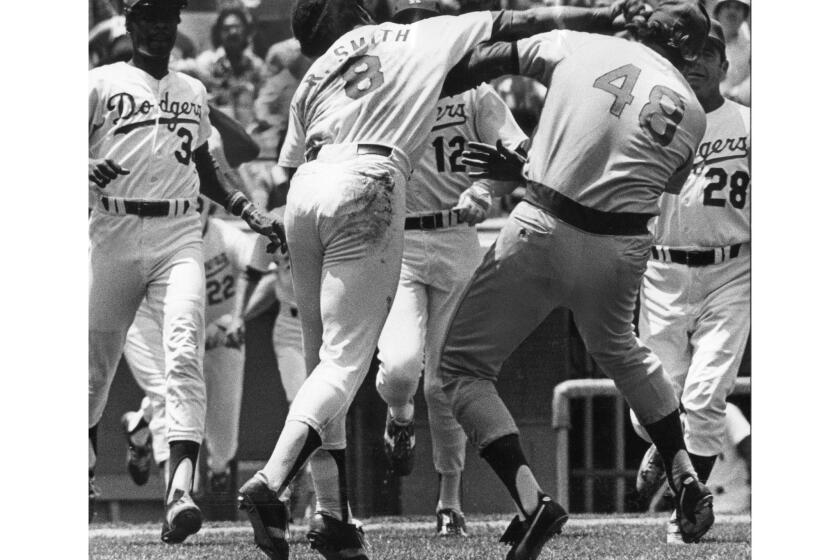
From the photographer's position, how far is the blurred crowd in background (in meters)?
5.39

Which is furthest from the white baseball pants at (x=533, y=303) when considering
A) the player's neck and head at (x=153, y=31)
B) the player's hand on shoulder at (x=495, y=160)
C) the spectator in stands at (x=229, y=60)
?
the player's neck and head at (x=153, y=31)

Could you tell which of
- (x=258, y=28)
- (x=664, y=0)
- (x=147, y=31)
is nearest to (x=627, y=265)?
(x=664, y=0)


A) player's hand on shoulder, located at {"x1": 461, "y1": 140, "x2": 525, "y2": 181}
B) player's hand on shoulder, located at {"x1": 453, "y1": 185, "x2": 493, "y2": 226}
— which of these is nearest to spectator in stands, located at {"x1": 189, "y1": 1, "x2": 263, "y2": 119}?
player's hand on shoulder, located at {"x1": 453, "y1": 185, "x2": 493, "y2": 226}

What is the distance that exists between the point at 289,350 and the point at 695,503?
194cm

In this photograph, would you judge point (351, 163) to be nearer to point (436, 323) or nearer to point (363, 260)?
point (363, 260)

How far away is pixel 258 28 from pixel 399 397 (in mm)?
1528

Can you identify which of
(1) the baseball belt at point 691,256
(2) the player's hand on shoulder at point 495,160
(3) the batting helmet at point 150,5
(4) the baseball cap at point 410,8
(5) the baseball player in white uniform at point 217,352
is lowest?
(5) the baseball player in white uniform at point 217,352

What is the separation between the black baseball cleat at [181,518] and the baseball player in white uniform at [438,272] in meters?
0.78

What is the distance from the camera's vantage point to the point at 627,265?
4.27 metres

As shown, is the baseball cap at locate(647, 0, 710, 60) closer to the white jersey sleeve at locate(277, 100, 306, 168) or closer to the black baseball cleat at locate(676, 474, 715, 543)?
the white jersey sleeve at locate(277, 100, 306, 168)

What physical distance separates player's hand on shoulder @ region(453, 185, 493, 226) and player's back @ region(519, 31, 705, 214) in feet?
3.92

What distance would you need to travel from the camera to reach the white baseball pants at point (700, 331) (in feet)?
17.6

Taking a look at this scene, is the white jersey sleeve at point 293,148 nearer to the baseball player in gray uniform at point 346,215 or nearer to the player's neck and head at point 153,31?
the baseball player in gray uniform at point 346,215

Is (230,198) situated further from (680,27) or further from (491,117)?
(680,27)
